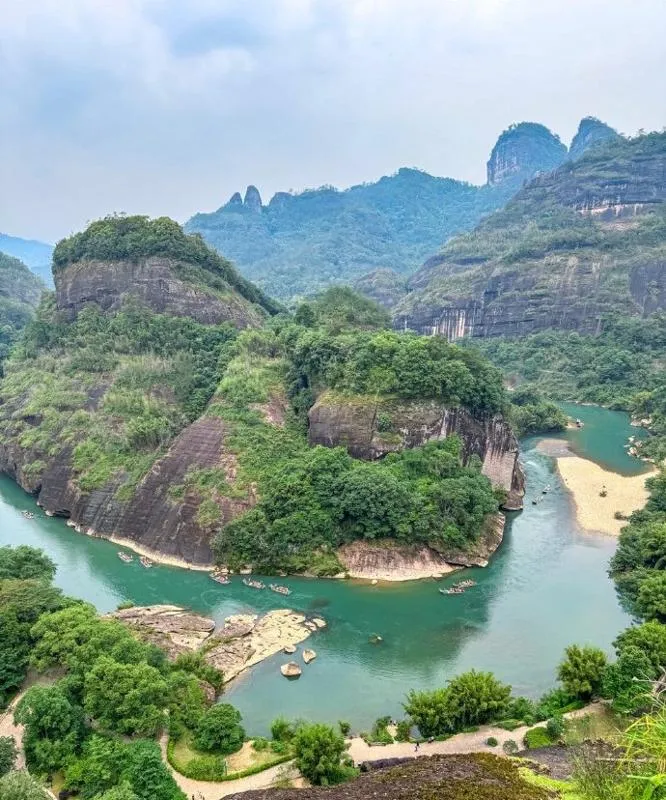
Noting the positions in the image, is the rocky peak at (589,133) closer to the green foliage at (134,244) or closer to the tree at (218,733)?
the green foliage at (134,244)

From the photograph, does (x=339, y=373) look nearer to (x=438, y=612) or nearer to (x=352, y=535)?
(x=352, y=535)

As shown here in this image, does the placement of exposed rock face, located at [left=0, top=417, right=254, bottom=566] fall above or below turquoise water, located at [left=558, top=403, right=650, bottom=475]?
below

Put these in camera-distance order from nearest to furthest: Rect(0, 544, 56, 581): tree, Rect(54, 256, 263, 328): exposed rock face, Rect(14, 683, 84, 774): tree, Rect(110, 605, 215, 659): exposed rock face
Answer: Rect(14, 683, 84, 774): tree
Rect(110, 605, 215, 659): exposed rock face
Rect(0, 544, 56, 581): tree
Rect(54, 256, 263, 328): exposed rock face

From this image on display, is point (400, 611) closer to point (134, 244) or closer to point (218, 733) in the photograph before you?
point (218, 733)

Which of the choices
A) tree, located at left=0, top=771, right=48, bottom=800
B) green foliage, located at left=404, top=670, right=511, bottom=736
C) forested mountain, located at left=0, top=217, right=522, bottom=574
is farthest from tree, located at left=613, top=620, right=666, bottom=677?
tree, located at left=0, top=771, right=48, bottom=800

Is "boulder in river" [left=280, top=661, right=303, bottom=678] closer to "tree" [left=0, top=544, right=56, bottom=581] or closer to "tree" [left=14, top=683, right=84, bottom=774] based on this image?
"tree" [left=14, top=683, right=84, bottom=774]

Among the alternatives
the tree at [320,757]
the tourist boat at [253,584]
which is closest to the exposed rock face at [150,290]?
the tourist boat at [253,584]

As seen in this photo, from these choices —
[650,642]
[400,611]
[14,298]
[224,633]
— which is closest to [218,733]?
[224,633]
